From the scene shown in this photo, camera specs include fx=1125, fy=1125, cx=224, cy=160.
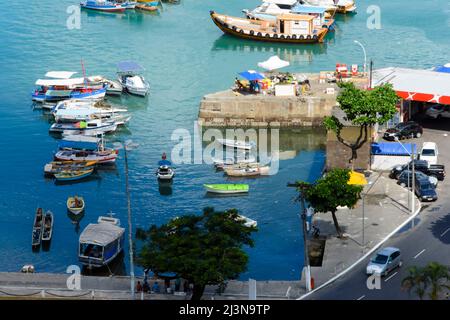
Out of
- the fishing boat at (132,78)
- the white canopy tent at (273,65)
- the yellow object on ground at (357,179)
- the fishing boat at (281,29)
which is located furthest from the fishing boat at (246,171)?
the fishing boat at (281,29)

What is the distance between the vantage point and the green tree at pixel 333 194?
213 feet

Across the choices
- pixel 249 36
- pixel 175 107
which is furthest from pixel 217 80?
pixel 249 36

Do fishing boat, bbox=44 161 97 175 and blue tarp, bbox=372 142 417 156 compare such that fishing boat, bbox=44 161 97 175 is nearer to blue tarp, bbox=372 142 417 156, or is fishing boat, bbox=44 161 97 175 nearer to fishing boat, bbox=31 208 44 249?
fishing boat, bbox=31 208 44 249

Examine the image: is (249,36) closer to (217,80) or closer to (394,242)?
(217,80)

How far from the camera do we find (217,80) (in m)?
111

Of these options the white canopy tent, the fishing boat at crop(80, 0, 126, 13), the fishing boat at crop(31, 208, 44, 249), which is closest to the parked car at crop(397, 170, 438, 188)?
the fishing boat at crop(31, 208, 44, 249)

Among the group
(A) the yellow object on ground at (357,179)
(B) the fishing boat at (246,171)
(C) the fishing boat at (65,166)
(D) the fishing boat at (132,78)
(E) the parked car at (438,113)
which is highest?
(D) the fishing boat at (132,78)

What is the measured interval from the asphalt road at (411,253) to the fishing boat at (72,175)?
26.7 meters

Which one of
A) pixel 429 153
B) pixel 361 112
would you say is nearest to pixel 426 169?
pixel 429 153

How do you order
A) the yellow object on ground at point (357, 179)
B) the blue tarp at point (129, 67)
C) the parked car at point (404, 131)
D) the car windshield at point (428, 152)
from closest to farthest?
the yellow object on ground at point (357, 179) → the car windshield at point (428, 152) → the parked car at point (404, 131) → the blue tarp at point (129, 67)

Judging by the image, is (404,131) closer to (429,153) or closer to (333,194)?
(429,153)

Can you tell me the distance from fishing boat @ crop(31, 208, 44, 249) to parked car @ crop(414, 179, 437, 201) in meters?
24.2

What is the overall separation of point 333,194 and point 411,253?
19.7 feet

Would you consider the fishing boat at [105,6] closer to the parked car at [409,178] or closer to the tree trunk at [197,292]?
the parked car at [409,178]
